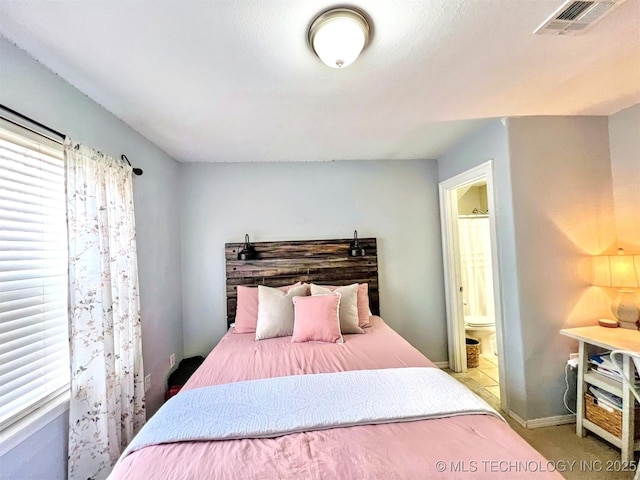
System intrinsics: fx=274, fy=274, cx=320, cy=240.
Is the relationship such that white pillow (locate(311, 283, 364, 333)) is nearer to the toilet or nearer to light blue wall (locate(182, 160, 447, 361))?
light blue wall (locate(182, 160, 447, 361))

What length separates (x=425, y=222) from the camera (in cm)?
319

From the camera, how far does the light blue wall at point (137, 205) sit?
1.23 metres

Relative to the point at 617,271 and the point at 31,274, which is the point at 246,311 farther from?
the point at 617,271

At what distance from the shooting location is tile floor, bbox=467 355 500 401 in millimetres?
2666

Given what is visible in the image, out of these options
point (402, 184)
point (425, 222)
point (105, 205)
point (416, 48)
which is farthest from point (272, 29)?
point (425, 222)

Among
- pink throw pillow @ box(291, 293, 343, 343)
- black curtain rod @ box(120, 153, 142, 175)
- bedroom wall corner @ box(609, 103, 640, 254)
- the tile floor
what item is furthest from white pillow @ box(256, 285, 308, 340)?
bedroom wall corner @ box(609, 103, 640, 254)

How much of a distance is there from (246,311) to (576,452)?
2.62 metres

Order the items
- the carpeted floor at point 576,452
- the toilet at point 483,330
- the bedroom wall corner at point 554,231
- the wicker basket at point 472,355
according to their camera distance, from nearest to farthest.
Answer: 1. the carpeted floor at point 576,452
2. the bedroom wall corner at point 554,231
3. the wicker basket at point 472,355
4. the toilet at point 483,330

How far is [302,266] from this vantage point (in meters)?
3.01

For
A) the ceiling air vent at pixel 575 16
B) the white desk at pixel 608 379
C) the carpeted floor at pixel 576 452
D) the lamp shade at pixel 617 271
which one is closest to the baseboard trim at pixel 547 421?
the carpeted floor at pixel 576 452

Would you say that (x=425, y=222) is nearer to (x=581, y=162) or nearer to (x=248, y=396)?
(x=581, y=162)

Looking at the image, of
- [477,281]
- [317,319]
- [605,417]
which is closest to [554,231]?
[605,417]

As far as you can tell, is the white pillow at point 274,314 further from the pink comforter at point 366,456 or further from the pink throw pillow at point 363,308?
the pink comforter at point 366,456

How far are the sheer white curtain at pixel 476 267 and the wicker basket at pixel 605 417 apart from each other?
5.19 feet
